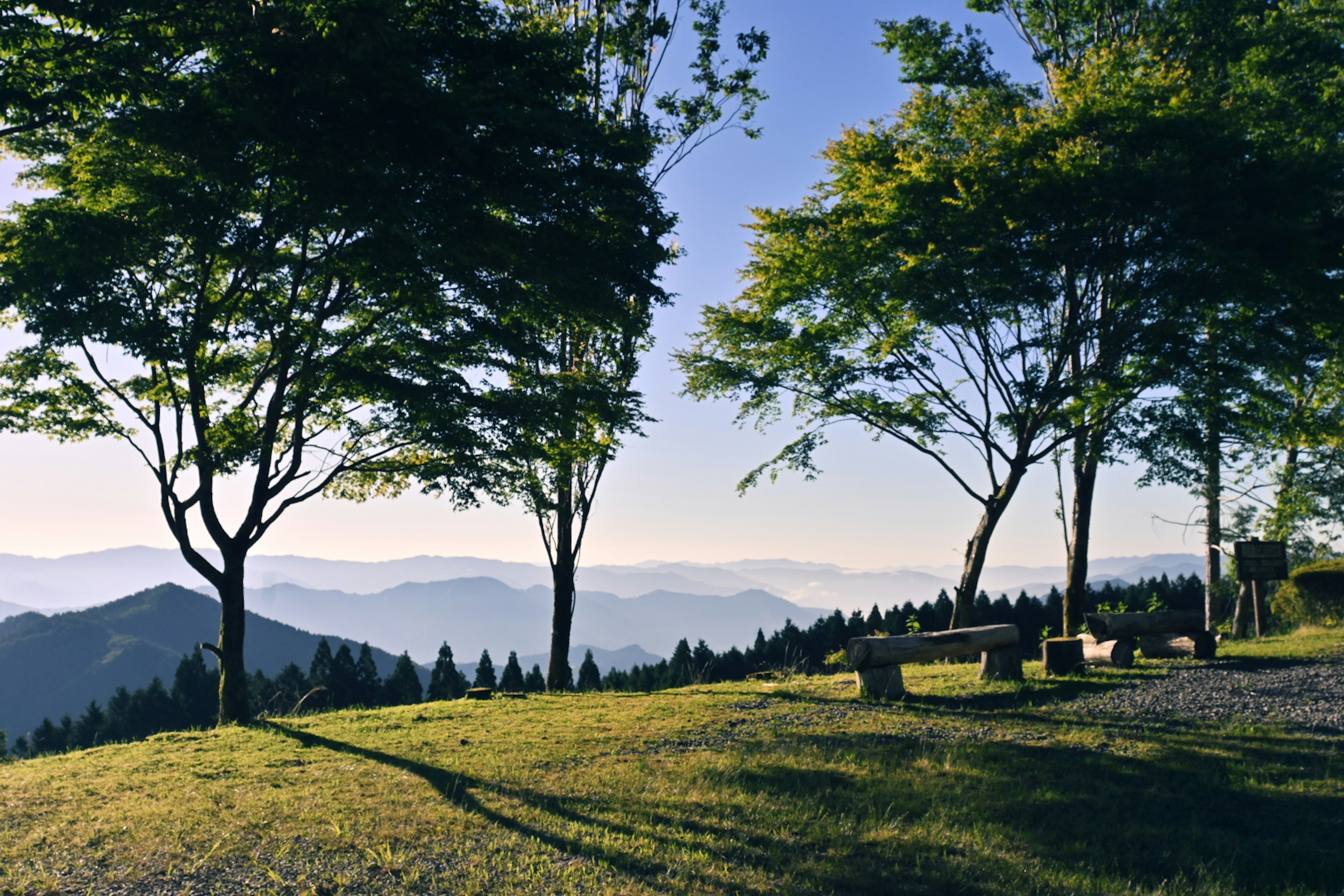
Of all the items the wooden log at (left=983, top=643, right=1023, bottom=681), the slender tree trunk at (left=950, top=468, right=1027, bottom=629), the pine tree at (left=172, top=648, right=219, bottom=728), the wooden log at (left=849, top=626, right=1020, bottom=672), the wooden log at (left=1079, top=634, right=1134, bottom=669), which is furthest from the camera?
the pine tree at (left=172, top=648, right=219, bottom=728)

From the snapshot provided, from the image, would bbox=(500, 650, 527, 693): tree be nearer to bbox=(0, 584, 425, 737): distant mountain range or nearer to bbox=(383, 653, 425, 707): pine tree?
bbox=(383, 653, 425, 707): pine tree

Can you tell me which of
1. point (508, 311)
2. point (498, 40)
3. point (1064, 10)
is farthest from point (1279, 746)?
point (1064, 10)

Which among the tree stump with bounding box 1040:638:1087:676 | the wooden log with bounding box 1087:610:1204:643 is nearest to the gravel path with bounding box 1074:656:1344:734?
the wooden log with bounding box 1087:610:1204:643

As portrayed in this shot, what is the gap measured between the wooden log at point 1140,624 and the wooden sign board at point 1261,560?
5.48m

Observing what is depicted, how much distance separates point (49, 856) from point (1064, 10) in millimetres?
23700

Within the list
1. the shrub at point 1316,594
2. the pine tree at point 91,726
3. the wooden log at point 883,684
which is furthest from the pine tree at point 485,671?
the wooden log at point 883,684

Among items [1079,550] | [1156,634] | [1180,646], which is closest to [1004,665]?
[1156,634]

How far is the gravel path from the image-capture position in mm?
8727

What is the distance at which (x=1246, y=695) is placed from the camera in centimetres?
987

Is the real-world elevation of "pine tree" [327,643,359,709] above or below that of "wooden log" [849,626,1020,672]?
below

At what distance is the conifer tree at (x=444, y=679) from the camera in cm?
4584

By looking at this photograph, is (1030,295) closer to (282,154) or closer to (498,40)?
(498,40)

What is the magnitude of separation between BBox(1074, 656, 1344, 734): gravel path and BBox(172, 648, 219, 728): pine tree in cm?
5531

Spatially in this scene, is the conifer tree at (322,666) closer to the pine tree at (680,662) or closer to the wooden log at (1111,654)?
the pine tree at (680,662)
